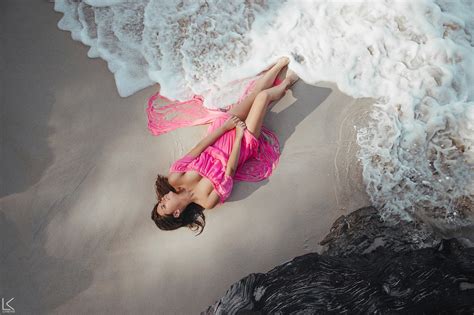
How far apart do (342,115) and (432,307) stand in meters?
1.30

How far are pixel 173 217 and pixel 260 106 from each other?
0.91 metres

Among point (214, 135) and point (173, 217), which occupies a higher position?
point (214, 135)

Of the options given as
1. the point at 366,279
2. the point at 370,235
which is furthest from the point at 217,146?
the point at 366,279

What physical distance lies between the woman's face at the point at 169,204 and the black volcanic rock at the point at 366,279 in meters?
0.60

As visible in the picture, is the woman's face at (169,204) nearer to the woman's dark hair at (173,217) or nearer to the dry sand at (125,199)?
the woman's dark hair at (173,217)

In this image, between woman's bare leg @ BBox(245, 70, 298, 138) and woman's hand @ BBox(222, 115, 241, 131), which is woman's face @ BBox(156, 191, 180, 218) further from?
woman's bare leg @ BBox(245, 70, 298, 138)

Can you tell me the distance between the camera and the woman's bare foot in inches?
121

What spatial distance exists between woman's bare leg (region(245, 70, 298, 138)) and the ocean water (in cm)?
23

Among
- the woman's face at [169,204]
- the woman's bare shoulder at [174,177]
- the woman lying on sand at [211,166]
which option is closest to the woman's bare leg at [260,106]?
the woman lying on sand at [211,166]

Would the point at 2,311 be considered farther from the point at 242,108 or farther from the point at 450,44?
the point at 450,44

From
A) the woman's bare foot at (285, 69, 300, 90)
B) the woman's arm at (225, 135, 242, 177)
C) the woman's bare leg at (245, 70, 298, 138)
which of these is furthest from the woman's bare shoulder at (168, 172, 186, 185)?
the woman's bare foot at (285, 69, 300, 90)

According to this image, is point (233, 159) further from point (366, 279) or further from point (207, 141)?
point (366, 279)

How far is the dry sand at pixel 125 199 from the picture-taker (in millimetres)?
2816

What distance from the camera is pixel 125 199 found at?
3.01 meters
